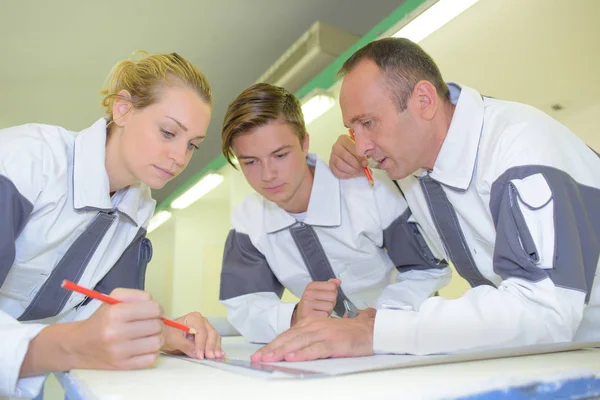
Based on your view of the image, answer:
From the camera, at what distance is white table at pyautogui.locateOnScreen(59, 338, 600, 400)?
494mm

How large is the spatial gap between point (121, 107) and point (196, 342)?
0.71 m

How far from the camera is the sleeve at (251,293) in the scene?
1459 mm

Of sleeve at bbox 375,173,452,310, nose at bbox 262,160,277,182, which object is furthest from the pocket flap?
nose at bbox 262,160,277,182

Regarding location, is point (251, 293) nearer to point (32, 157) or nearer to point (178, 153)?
point (178, 153)

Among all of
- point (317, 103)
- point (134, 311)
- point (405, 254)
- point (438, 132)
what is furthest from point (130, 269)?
point (317, 103)


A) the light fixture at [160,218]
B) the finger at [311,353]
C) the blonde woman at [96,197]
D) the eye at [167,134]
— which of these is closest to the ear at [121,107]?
the blonde woman at [96,197]

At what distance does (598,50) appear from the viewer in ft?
5.94

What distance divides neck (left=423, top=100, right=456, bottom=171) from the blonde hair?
0.65 metres

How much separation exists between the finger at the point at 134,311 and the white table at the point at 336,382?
0.08 meters

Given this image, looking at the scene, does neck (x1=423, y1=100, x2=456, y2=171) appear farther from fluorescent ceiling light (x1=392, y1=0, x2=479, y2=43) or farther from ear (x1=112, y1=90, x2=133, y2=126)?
ear (x1=112, y1=90, x2=133, y2=126)

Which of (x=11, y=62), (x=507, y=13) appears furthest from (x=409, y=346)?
(x=11, y=62)

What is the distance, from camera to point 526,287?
87 cm

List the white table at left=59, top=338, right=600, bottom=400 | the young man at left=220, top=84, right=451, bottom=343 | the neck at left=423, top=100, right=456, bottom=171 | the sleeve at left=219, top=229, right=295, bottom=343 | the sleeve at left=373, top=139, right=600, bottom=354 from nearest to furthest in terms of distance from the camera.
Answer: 1. the white table at left=59, top=338, right=600, bottom=400
2. the sleeve at left=373, top=139, right=600, bottom=354
3. the neck at left=423, top=100, right=456, bottom=171
4. the sleeve at left=219, top=229, right=295, bottom=343
5. the young man at left=220, top=84, right=451, bottom=343

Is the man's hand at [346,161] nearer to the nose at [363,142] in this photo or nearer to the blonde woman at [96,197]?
the nose at [363,142]
